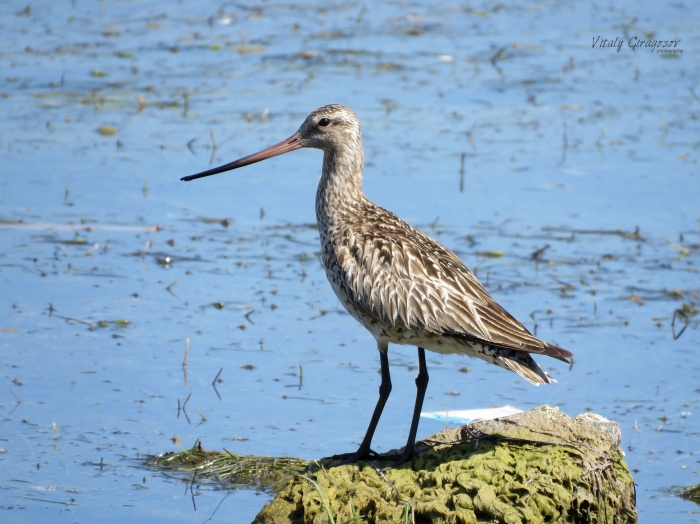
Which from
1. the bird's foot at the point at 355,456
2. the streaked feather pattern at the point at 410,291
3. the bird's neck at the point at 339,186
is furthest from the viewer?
the bird's neck at the point at 339,186

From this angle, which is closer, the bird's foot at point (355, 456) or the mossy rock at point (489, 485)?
the mossy rock at point (489, 485)

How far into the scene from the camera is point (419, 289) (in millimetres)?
5828

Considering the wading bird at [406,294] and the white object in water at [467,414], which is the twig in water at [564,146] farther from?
the wading bird at [406,294]

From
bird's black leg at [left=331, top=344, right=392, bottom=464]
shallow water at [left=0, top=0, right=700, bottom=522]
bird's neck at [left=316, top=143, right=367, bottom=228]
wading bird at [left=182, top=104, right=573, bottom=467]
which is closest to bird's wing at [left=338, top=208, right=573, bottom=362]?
wading bird at [left=182, top=104, right=573, bottom=467]

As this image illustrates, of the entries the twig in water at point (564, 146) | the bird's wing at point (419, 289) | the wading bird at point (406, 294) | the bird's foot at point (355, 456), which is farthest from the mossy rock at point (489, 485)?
the twig in water at point (564, 146)

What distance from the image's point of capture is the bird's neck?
21.5 ft

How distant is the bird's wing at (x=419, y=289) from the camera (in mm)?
5574

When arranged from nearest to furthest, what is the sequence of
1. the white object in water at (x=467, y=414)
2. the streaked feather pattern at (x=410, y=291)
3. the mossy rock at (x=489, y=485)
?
1. the mossy rock at (x=489, y=485)
2. the streaked feather pattern at (x=410, y=291)
3. the white object in water at (x=467, y=414)

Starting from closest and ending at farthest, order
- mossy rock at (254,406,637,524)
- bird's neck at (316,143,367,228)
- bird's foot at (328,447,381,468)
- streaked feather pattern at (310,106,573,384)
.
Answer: mossy rock at (254,406,637,524), streaked feather pattern at (310,106,573,384), bird's foot at (328,447,381,468), bird's neck at (316,143,367,228)

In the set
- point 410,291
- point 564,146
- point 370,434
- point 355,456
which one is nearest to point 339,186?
point 410,291

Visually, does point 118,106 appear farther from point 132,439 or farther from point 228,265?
point 132,439

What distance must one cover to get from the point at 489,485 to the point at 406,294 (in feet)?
3.48

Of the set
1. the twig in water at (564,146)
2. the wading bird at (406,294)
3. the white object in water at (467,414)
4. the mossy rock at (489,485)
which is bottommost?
the white object in water at (467,414)

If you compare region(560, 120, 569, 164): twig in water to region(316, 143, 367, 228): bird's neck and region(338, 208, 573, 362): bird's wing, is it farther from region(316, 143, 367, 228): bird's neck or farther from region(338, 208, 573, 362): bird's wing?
region(338, 208, 573, 362): bird's wing
